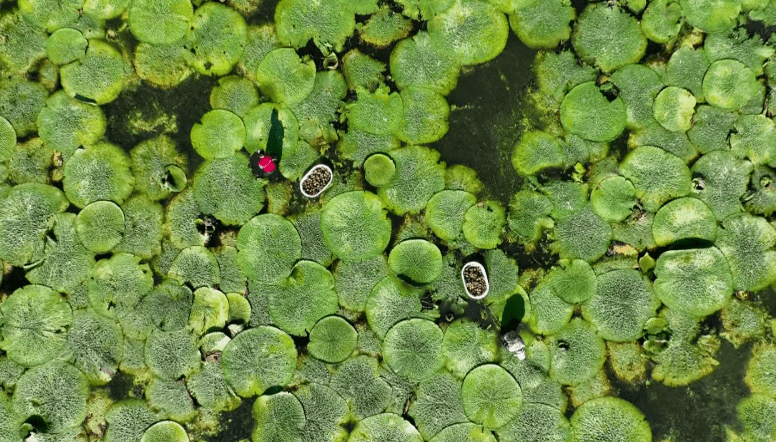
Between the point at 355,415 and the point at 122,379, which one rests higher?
the point at 355,415

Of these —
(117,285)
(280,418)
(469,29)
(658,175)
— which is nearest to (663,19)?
(658,175)

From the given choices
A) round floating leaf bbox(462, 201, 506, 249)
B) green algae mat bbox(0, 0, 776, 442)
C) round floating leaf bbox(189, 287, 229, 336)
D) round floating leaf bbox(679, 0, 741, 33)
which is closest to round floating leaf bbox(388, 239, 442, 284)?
green algae mat bbox(0, 0, 776, 442)

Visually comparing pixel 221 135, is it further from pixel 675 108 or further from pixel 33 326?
pixel 675 108

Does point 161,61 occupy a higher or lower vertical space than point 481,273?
higher

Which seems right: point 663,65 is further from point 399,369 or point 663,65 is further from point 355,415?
point 355,415

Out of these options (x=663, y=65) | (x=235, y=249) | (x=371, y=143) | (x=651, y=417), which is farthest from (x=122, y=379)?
(x=663, y=65)

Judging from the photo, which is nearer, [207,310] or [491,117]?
[207,310]
